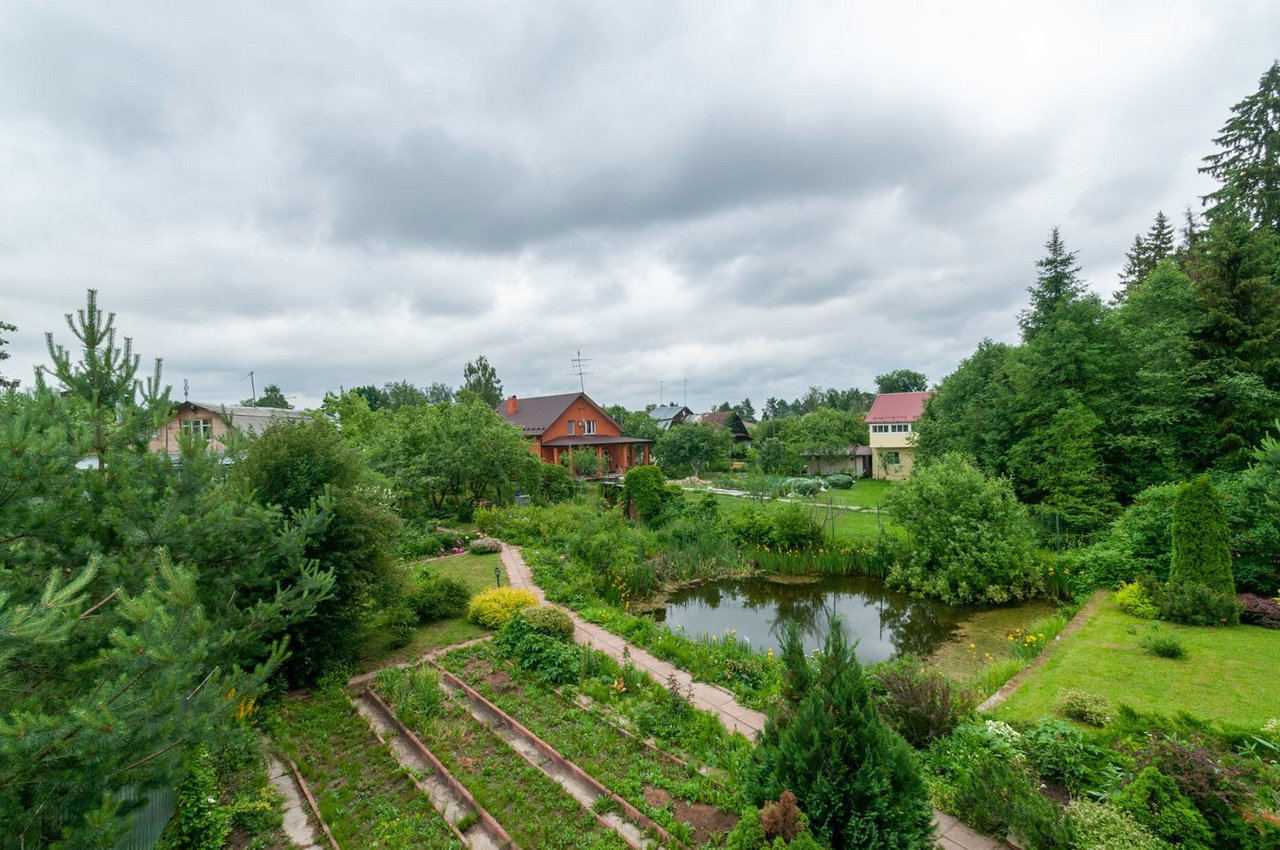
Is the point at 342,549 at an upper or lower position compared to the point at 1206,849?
upper

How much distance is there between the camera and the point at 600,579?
12.9 m

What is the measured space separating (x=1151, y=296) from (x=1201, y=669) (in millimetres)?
12423

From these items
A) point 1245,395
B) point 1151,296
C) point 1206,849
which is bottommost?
point 1206,849

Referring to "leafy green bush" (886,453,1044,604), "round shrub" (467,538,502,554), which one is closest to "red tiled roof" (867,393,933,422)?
"leafy green bush" (886,453,1044,604)

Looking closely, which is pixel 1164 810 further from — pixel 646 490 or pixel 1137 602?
pixel 646 490

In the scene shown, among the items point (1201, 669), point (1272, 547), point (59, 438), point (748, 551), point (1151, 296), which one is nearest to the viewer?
point (59, 438)

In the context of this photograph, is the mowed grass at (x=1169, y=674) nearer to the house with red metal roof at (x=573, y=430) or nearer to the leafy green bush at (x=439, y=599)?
the leafy green bush at (x=439, y=599)

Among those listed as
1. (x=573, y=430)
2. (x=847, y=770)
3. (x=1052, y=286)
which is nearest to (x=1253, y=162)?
(x=1052, y=286)

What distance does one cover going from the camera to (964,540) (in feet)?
40.4

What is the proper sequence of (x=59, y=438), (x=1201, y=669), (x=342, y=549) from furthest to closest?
(x=342, y=549) < (x=1201, y=669) < (x=59, y=438)

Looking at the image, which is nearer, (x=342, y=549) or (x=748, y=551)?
(x=342, y=549)

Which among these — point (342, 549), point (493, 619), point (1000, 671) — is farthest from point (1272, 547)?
point (342, 549)

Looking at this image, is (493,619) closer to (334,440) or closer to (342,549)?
(342,549)

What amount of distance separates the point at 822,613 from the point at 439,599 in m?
8.79
